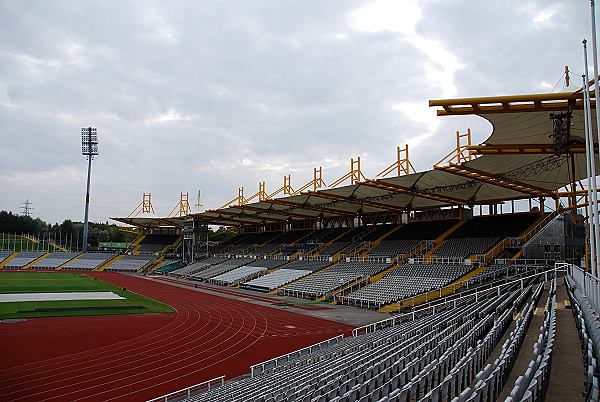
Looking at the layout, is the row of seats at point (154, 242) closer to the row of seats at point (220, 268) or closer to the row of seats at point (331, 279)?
the row of seats at point (220, 268)

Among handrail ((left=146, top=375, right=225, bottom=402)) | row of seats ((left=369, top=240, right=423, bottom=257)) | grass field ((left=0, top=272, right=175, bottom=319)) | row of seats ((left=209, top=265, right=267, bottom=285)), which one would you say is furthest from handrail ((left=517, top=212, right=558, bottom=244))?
row of seats ((left=209, top=265, right=267, bottom=285))

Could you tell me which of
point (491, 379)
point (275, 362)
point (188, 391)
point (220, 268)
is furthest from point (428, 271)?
point (220, 268)

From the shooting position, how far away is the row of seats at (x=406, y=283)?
103 feet

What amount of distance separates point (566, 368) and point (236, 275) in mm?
48698

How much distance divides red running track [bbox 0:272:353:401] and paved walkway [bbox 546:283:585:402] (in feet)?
35.7

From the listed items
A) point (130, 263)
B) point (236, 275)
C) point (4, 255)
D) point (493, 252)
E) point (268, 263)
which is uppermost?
point (493, 252)

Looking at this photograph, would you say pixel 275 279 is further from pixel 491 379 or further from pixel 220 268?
pixel 491 379

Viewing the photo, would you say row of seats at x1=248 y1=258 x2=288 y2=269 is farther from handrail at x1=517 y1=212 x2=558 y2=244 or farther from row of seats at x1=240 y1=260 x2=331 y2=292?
Answer: handrail at x1=517 y1=212 x2=558 y2=244

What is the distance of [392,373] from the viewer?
→ 8.85 meters

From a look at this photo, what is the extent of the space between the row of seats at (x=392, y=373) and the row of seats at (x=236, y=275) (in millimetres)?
36820

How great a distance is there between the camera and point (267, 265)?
180ft

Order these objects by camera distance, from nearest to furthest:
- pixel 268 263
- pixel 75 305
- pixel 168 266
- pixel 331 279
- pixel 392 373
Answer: pixel 392 373
pixel 75 305
pixel 331 279
pixel 268 263
pixel 168 266

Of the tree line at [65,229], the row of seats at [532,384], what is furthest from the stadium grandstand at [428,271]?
the tree line at [65,229]

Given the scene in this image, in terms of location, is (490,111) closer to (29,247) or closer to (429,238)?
(429,238)
